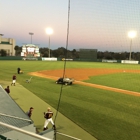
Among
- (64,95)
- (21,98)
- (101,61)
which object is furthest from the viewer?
(101,61)

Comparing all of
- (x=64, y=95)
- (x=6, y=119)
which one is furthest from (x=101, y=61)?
(x=6, y=119)

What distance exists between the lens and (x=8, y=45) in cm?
9400

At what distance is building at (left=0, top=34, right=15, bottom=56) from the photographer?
301 feet

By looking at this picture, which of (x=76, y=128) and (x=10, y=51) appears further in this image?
(x=10, y=51)

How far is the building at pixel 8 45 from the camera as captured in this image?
9188cm

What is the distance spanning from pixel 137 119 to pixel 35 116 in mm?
6121

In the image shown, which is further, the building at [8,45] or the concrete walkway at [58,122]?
the building at [8,45]

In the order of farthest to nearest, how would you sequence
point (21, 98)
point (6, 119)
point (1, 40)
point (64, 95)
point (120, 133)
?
point (1, 40), point (64, 95), point (21, 98), point (120, 133), point (6, 119)

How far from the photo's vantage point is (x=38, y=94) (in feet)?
53.1

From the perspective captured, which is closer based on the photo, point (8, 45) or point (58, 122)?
point (58, 122)

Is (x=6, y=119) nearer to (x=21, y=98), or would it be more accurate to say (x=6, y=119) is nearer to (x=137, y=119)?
(x=137, y=119)

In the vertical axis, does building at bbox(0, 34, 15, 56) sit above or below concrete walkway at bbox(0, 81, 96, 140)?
above

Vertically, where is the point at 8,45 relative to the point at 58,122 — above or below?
above

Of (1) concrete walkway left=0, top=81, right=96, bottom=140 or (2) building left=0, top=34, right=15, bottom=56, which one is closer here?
(1) concrete walkway left=0, top=81, right=96, bottom=140
